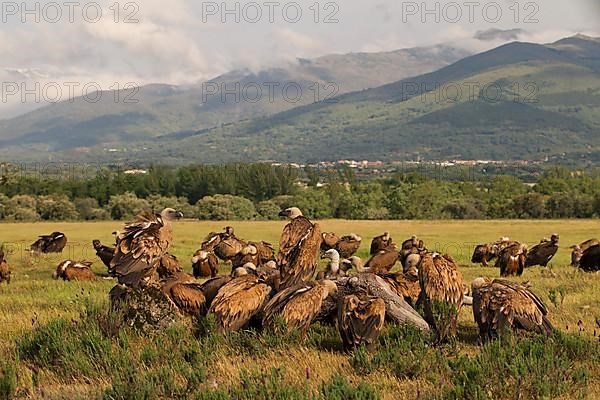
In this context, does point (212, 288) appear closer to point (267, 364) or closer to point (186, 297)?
point (186, 297)

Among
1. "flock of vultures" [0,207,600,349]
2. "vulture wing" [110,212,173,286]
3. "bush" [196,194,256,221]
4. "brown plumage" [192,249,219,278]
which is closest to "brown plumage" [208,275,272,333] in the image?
"flock of vultures" [0,207,600,349]

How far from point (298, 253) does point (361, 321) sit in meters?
2.37

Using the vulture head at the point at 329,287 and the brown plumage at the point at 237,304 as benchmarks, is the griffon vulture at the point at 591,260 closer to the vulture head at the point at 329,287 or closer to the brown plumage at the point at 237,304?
the vulture head at the point at 329,287

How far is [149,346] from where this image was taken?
28.1 ft

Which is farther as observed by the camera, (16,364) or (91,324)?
(91,324)

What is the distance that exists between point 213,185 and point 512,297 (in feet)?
289

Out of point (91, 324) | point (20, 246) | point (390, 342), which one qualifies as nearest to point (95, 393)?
point (91, 324)

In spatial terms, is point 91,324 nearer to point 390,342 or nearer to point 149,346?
point 149,346

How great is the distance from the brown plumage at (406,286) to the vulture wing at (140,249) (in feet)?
13.1

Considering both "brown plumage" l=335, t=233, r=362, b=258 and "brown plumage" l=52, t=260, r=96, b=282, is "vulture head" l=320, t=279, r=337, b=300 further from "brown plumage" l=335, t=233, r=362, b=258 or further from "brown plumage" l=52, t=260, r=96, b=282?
"brown plumage" l=335, t=233, r=362, b=258

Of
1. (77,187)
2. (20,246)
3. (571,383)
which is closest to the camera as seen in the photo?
(571,383)

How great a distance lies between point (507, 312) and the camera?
870cm

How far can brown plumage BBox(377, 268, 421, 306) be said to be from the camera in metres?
11.0

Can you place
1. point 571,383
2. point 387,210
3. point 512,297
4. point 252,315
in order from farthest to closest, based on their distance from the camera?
point 387,210 → point 252,315 → point 512,297 → point 571,383
